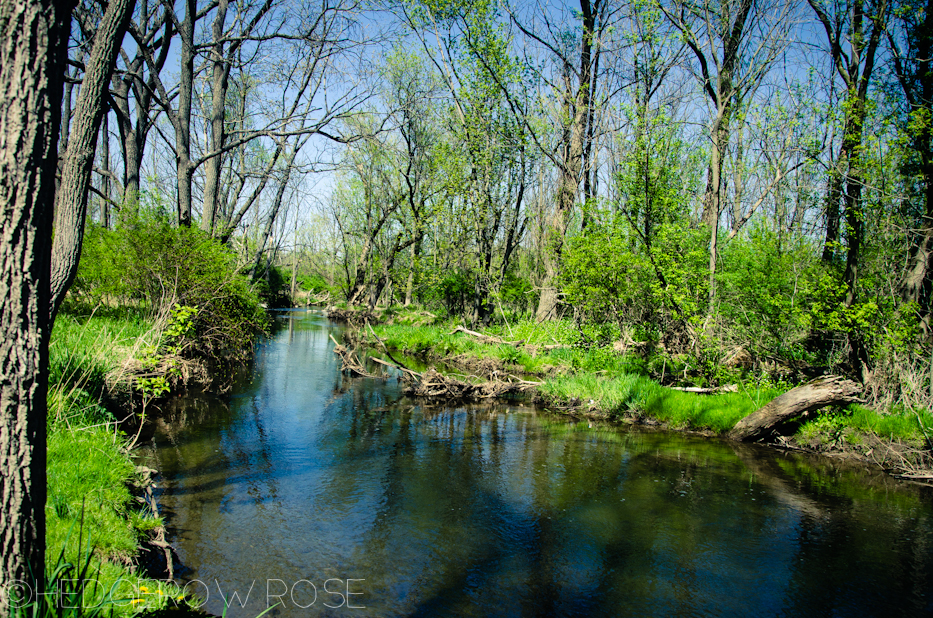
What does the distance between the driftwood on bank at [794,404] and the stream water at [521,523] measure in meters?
0.42

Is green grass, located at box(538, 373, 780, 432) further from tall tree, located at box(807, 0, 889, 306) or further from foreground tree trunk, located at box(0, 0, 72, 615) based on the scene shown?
foreground tree trunk, located at box(0, 0, 72, 615)

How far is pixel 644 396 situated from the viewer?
10.8 metres

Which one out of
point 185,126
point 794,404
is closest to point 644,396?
point 794,404

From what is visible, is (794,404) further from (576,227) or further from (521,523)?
(576,227)

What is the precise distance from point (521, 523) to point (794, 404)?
5.56 metres

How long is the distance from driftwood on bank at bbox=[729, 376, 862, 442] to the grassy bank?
1.17 feet

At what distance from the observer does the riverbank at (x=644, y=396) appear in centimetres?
814

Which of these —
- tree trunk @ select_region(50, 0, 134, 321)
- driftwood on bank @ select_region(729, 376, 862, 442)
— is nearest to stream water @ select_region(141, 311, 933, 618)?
driftwood on bank @ select_region(729, 376, 862, 442)

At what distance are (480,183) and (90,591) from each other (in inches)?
730

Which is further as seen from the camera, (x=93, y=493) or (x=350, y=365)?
(x=350, y=365)

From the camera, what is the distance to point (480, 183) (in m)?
20.3

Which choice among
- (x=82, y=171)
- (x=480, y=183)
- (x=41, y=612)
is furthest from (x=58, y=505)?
(x=480, y=183)

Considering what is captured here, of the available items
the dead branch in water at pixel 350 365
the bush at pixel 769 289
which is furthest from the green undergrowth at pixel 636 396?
the dead branch in water at pixel 350 365

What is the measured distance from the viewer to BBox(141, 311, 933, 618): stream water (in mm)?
4629
